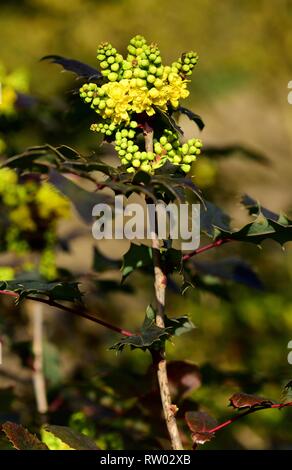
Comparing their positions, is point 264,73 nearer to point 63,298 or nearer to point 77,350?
point 77,350

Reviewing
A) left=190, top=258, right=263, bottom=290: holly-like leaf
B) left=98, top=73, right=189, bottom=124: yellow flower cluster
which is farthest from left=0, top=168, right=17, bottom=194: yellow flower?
left=98, top=73, right=189, bottom=124: yellow flower cluster

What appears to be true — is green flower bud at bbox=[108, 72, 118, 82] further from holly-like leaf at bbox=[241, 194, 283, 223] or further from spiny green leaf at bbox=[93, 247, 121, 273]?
spiny green leaf at bbox=[93, 247, 121, 273]

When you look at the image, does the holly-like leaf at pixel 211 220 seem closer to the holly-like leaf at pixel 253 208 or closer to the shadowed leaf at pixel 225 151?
the holly-like leaf at pixel 253 208

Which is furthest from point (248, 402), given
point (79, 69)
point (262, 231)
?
point (79, 69)

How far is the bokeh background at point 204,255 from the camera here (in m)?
1.68

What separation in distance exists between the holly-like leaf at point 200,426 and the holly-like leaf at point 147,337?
18cm

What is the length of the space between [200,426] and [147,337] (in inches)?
9.2

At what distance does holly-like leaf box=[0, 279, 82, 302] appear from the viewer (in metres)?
1.06

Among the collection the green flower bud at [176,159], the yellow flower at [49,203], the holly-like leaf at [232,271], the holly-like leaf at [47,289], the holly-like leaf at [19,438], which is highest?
the yellow flower at [49,203]

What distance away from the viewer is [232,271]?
1.62 metres

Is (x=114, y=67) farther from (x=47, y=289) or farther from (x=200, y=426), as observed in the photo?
(x=200, y=426)

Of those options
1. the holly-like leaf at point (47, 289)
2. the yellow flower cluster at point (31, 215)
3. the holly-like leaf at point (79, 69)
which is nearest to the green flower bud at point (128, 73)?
the holly-like leaf at point (79, 69)

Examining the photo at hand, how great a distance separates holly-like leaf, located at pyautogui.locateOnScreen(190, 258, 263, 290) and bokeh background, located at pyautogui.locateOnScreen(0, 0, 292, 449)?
105 millimetres
